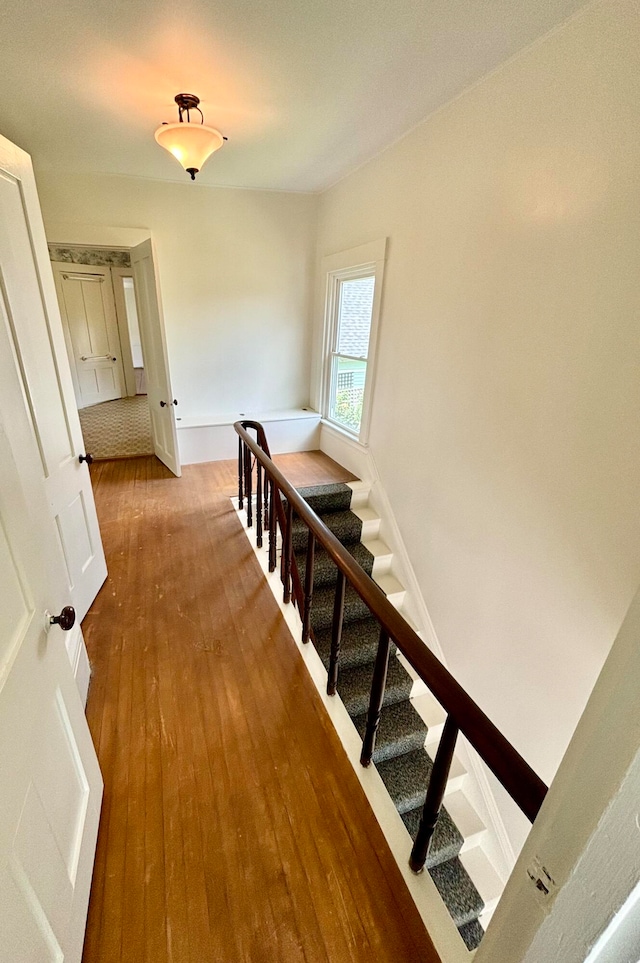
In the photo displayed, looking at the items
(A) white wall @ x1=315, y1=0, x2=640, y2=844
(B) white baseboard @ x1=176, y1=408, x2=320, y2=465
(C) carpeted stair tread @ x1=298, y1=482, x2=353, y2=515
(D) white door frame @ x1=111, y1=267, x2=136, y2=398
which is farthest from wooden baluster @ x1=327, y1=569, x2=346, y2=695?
(D) white door frame @ x1=111, y1=267, x2=136, y2=398

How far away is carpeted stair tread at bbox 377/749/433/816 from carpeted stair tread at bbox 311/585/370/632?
0.80m

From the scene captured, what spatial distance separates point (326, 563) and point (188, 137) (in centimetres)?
250

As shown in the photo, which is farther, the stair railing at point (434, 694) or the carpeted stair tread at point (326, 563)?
the carpeted stair tread at point (326, 563)

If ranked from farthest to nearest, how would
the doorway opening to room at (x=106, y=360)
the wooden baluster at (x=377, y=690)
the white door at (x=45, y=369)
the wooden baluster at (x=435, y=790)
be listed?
the doorway opening to room at (x=106, y=360) → the white door at (x=45, y=369) → the wooden baluster at (x=377, y=690) → the wooden baluster at (x=435, y=790)

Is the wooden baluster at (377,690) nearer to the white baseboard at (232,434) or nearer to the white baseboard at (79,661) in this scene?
the white baseboard at (79,661)

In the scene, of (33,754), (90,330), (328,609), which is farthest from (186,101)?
(90,330)

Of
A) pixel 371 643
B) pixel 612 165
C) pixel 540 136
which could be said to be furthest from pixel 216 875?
pixel 540 136

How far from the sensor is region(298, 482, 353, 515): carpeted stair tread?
10.1 feet

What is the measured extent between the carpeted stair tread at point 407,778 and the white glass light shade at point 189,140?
332 cm

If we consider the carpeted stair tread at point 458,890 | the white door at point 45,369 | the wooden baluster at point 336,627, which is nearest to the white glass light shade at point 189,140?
the white door at point 45,369

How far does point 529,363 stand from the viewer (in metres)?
1.74

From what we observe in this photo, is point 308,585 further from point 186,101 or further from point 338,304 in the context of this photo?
point 338,304

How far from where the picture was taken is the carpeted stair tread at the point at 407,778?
1.96 metres

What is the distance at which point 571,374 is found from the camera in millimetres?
1565
